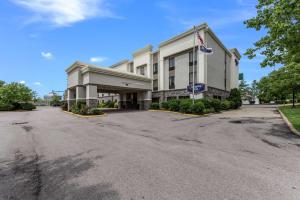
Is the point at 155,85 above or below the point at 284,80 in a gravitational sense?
above

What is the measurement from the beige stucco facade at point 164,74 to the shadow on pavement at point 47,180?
60.4 ft

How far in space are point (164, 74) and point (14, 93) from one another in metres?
28.8

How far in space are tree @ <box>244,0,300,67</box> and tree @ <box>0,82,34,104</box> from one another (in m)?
39.4

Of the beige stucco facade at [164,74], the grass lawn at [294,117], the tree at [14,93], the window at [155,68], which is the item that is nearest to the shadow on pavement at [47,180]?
the grass lawn at [294,117]

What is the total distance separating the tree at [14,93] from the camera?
3333cm

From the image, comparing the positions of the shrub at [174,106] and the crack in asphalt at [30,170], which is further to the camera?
the shrub at [174,106]

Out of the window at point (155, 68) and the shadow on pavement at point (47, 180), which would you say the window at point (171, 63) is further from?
the shadow on pavement at point (47, 180)

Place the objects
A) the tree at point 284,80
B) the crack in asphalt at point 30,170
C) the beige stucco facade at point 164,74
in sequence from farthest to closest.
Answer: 1. the beige stucco facade at point 164,74
2. the tree at point 284,80
3. the crack in asphalt at point 30,170

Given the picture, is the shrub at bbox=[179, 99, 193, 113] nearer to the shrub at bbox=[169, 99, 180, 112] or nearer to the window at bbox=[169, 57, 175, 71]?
the shrub at bbox=[169, 99, 180, 112]

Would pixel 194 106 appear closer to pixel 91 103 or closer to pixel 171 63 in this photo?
pixel 171 63

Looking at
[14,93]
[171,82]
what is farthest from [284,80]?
[14,93]

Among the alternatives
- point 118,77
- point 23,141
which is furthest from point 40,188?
point 118,77

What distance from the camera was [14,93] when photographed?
114 ft

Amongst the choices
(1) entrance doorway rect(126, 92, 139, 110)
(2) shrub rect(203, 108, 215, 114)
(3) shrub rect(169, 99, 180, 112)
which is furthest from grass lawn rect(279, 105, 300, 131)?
(1) entrance doorway rect(126, 92, 139, 110)
